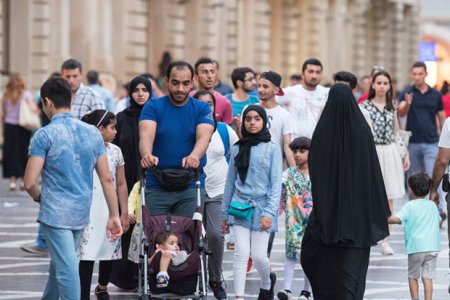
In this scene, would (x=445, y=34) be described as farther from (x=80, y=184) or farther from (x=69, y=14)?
(x=80, y=184)

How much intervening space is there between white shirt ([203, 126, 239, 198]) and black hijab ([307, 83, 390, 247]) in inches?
131

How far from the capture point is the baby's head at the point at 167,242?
12117 millimetres

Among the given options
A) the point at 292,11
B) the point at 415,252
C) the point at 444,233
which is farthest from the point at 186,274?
the point at 292,11

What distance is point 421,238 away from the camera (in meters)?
13.5

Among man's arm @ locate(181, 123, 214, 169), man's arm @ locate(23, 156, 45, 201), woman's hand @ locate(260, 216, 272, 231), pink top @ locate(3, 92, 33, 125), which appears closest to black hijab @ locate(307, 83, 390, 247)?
man's arm @ locate(181, 123, 214, 169)

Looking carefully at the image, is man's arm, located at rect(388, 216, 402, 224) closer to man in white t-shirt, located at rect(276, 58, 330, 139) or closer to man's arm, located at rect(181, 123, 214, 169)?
man's arm, located at rect(181, 123, 214, 169)

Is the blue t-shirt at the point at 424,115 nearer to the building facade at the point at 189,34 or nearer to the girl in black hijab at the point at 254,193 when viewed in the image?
the girl in black hijab at the point at 254,193

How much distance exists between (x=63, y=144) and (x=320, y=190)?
1.75 metres

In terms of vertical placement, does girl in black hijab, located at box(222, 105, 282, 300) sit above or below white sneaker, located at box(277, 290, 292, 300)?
above

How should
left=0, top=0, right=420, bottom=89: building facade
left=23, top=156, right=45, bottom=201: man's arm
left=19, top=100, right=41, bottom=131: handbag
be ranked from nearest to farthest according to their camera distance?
left=23, top=156, right=45, bottom=201: man's arm
left=19, top=100, right=41, bottom=131: handbag
left=0, top=0, right=420, bottom=89: building facade

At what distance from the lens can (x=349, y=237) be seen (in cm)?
1112

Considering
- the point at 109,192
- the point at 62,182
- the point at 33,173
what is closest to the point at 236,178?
the point at 109,192

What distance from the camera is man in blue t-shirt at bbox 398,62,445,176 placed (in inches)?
875

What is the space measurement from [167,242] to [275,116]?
421 centimetres
